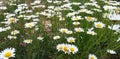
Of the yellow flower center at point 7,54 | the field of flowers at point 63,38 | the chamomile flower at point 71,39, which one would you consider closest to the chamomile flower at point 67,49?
the field of flowers at point 63,38

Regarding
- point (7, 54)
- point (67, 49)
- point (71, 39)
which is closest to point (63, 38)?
point (71, 39)

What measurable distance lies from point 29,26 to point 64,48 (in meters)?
0.87

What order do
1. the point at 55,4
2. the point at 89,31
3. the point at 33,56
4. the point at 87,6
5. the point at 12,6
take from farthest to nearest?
the point at 12,6 < the point at 55,4 < the point at 87,6 < the point at 89,31 < the point at 33,56

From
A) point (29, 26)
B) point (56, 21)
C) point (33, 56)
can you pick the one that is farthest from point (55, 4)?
point (33, 56)

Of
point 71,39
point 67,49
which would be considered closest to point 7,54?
point 67,49

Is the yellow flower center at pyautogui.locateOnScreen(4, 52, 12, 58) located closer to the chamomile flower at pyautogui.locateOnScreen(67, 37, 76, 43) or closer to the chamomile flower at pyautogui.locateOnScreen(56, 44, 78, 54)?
the chamomile flower at pyautogui.locateOnScreen(56, 44, 78, 54)

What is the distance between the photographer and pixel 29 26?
10.5 ft

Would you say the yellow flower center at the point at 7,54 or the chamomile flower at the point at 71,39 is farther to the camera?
the chamomile flower at the point at 71,39

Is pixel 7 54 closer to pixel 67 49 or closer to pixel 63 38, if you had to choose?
pixel 67 49

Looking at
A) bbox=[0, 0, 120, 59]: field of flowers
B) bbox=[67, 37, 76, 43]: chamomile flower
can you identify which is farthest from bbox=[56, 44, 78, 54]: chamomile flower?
bbox=[67, 37, 76, 43]: chamomile flower

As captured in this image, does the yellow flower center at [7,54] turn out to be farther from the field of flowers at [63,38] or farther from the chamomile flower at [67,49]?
the chamomile flower at [67,49]

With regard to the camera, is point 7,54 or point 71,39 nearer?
point 7,54

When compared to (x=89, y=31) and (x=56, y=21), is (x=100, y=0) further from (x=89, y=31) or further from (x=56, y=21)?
(x=89, y=31)

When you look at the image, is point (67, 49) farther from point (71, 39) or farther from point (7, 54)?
point (7, 54)
